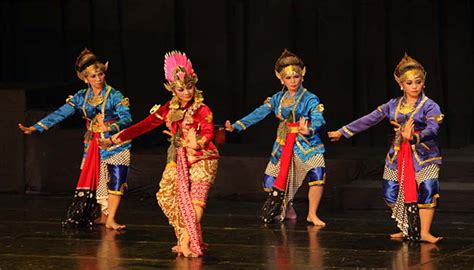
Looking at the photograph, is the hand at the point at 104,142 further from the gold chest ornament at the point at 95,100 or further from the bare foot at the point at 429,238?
the bare foot at the point at 429,238

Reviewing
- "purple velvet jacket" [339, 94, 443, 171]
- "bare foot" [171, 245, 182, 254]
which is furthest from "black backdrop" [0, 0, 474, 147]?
"bare foot" [171, 245, 182, 254]

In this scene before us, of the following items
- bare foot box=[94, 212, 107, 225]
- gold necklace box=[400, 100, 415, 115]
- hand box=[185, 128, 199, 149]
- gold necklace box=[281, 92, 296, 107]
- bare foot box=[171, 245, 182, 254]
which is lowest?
bare foot box=[171, 245, 182, 254]

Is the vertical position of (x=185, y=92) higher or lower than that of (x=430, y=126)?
higher

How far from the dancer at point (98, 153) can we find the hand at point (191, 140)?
47.4 inches

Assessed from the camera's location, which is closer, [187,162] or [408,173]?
[187,162]

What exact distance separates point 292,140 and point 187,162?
5.54 ft

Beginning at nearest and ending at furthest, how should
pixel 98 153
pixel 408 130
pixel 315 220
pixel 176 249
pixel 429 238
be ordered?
pixel 176 249, pixel 408 130, pixel 429 238, pixel 98 153, pixel 315 220

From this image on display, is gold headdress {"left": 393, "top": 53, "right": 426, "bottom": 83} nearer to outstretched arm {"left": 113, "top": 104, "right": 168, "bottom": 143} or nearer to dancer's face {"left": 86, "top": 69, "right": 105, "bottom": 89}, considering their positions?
outstretched arm {"left": 113, "top": 104, "right": 168, "bottom": 143}

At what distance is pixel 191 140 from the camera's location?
27.3 feet

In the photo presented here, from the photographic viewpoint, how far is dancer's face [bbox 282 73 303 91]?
9.84 meters

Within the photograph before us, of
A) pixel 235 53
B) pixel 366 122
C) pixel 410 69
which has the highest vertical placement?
pixel 235 53

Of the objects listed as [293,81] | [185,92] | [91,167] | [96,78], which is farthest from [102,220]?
[185,92]

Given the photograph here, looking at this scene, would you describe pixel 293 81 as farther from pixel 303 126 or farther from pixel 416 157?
pixel 416 157

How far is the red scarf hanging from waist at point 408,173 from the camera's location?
8.95m
